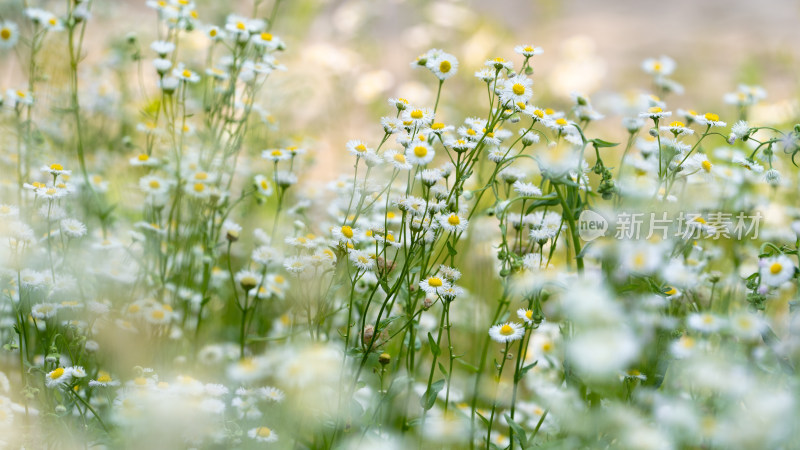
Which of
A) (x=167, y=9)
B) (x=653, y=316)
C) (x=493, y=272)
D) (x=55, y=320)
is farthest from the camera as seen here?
(x=493, y=272)

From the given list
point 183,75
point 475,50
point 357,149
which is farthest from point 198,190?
point 475,50

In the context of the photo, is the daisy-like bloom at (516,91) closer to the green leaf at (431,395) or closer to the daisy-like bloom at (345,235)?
the daisy-like bloom at (345,235)

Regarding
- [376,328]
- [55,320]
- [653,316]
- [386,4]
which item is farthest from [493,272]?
[386,4]

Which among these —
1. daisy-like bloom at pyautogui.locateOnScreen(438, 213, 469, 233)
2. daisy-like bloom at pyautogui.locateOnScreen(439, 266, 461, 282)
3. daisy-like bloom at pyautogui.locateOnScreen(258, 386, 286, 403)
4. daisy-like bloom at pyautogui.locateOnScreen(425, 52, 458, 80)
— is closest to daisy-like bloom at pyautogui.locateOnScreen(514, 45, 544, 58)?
daisy-like bloom at pyautogui.locateOnScreen(425, 52, 458, 80)

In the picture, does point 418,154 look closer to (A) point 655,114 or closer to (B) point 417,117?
(B) point 417,117

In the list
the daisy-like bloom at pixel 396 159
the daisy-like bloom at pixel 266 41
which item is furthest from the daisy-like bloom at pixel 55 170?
the daisy-like bloom at pixel 396 159

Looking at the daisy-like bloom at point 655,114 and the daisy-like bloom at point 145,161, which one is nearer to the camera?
the daisy-like bloom at point 655,114

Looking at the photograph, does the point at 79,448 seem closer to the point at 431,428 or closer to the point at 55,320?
the point at 55,320
